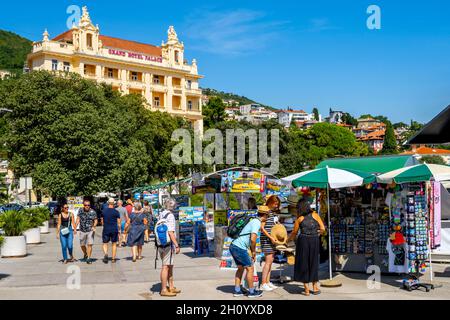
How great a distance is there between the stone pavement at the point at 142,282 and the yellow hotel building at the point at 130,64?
52105 mm

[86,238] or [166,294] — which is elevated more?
[86,238]

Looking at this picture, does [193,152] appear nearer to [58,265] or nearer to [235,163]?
[235,163]

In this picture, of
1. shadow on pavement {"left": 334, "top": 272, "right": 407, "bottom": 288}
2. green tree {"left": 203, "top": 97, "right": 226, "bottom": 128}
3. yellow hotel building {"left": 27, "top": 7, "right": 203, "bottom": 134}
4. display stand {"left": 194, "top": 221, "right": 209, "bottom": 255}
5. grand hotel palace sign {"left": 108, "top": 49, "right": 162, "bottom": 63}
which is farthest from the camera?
green tree {"left": 203, "top": 97, "right": 226, "bottom": 128}

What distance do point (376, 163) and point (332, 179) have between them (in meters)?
4.35

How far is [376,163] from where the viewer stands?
14.8m

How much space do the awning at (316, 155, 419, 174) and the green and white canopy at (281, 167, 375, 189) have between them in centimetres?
275

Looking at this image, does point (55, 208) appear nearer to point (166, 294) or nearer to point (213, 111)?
point (166, 294)

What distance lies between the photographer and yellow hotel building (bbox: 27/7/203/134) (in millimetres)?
67500

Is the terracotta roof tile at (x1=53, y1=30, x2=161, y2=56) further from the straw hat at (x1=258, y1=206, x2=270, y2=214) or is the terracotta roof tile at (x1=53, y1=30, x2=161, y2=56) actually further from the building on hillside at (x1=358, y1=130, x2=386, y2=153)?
the building on hillside at (x1=358, y1=130, x2=386, y2=153)

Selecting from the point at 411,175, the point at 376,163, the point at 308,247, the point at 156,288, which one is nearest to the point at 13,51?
the point at 376,163

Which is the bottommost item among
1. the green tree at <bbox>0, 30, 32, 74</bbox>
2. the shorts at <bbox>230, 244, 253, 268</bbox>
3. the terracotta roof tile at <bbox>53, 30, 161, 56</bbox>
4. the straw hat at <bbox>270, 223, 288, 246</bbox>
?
the shorts at <bbox>230, 244, 253, 268</bbox>

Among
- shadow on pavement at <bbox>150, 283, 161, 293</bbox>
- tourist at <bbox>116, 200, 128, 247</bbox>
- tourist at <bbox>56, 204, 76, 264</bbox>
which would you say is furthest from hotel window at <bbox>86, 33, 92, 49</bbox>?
shadow on pavement at <bbox>150, 283, 161, 293</bbox>
